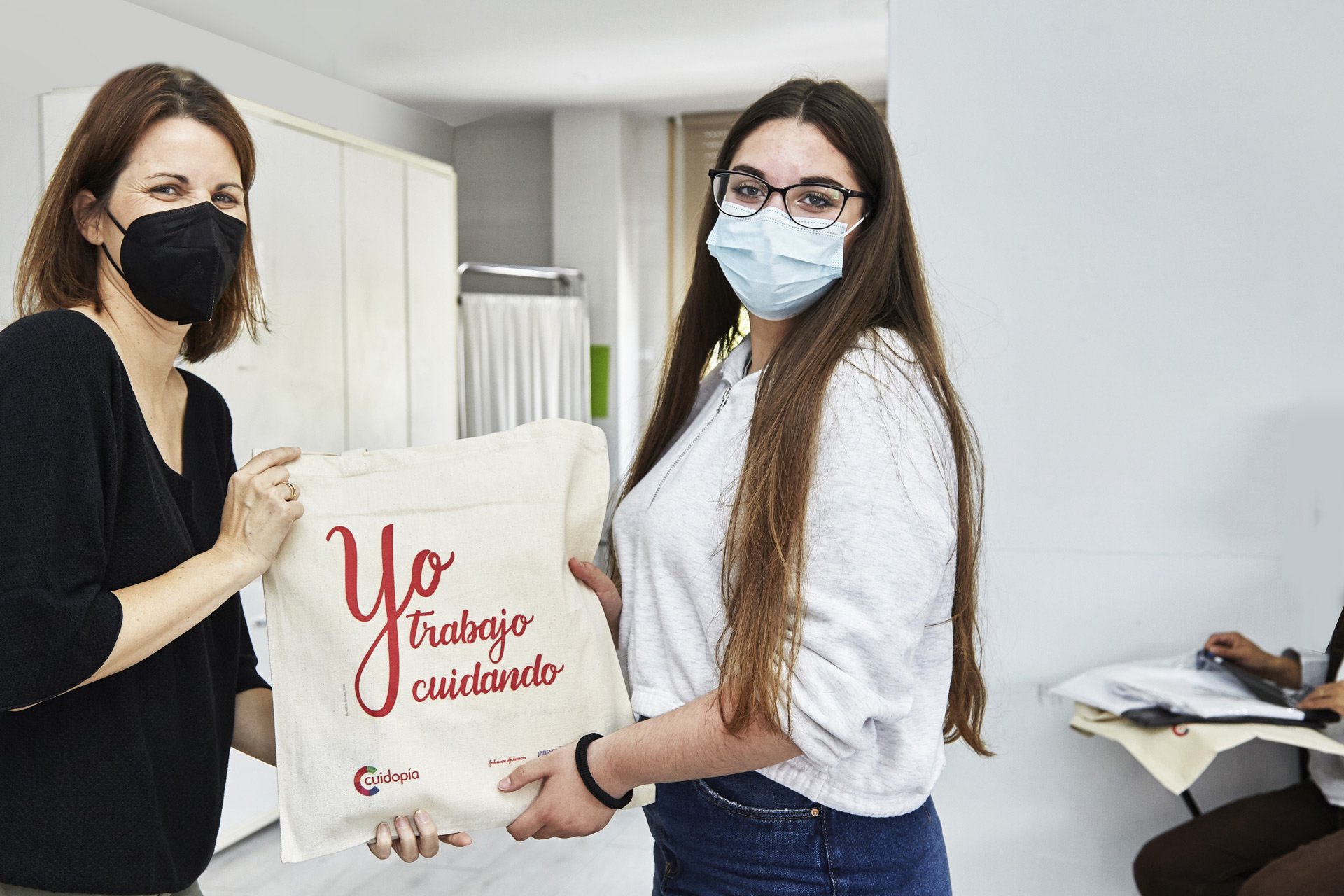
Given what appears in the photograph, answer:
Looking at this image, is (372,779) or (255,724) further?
(255,724)

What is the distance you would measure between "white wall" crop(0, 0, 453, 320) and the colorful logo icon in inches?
78.2

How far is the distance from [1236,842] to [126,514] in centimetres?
188

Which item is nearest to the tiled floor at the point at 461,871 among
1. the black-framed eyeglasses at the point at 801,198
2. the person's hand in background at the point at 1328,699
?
the person's hand in background at the point at 1328,699

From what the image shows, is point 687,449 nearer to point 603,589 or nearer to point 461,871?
point 603,589

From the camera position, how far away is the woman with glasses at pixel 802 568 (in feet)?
2.72

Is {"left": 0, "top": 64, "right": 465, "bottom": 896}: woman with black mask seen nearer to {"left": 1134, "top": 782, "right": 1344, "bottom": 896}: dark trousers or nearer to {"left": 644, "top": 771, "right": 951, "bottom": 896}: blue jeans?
{"left": 644, "top": 771, "right": 951, "bottom": 896}: blue jeans

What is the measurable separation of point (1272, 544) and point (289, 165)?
2.49 m

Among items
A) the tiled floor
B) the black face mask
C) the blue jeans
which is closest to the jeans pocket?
the blue jeans

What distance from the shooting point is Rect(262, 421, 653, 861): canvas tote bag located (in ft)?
3.01

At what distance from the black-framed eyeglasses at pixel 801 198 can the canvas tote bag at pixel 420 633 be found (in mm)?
298

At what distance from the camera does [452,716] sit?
3.08 feet

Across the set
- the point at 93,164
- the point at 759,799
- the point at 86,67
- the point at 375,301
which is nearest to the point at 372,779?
the point at 759,799

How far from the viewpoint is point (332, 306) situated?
2.93 metres

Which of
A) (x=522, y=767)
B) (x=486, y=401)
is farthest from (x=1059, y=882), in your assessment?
(x=486, y=401)
